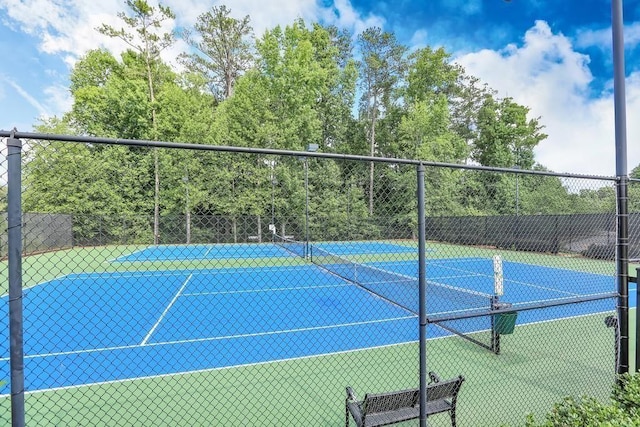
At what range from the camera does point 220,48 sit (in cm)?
3042

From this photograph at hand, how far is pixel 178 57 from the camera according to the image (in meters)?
29.3

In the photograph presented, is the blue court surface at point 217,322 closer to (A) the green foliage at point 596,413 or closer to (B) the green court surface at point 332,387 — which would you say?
(B) the green court surface at point 332,387

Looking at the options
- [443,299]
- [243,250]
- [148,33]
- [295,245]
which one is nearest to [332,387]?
[443,299]

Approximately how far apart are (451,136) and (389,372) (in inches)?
1097

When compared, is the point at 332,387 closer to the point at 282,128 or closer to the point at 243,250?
the point at 243,250

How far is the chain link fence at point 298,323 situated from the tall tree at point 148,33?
13.1 metres

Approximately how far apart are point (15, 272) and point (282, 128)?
23991 mm

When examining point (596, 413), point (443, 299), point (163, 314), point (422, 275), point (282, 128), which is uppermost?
point (282, 128)

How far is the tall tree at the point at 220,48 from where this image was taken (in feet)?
95.7

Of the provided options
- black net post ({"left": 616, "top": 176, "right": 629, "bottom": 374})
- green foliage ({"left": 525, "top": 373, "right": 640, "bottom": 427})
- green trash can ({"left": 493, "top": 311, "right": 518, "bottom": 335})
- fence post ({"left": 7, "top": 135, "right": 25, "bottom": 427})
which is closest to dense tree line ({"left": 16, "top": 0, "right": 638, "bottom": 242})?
green trash can ({"left": 493, "top": 311, "right": 518, "bottom": 335})

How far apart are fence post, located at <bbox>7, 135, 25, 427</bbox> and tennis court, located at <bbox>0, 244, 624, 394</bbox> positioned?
7.85ft

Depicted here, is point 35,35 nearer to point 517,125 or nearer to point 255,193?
point 255,193

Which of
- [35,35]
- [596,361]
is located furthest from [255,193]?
[35,35]

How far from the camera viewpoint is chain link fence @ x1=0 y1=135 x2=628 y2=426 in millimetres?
3959
